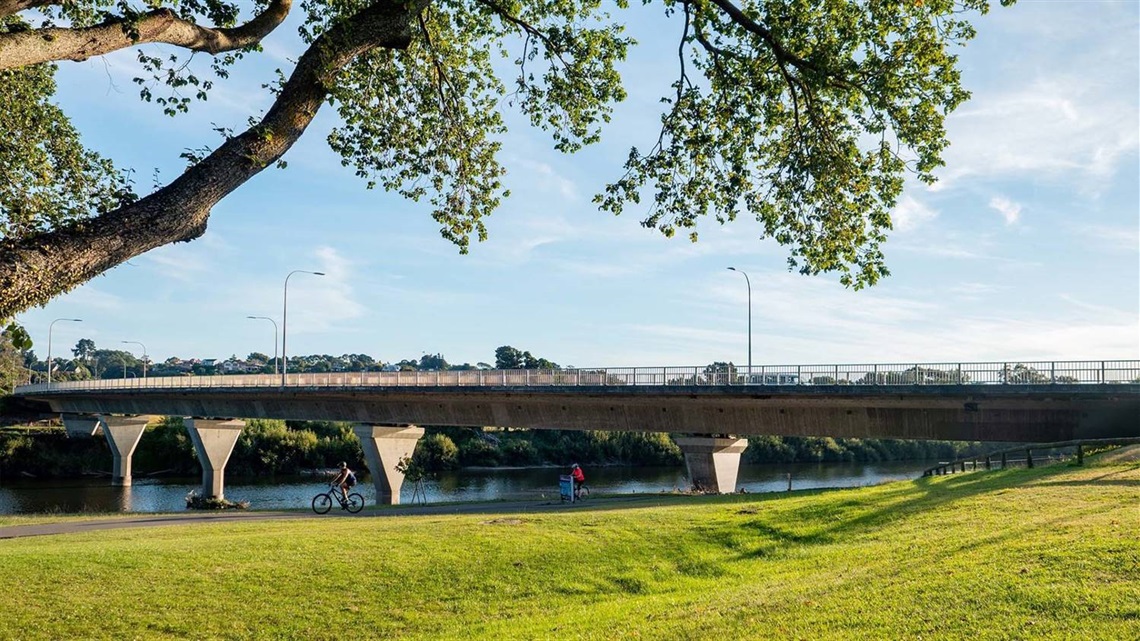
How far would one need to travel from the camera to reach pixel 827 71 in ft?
40.6

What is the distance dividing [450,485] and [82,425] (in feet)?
158

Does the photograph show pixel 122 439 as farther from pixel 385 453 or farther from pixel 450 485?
pixel 385 453

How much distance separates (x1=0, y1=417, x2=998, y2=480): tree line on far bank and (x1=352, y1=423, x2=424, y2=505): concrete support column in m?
32.0

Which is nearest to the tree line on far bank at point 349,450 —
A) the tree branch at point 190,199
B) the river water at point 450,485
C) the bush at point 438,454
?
the bush at point 438,454

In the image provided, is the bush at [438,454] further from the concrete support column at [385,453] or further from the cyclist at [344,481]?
the cyclist at [344,481]

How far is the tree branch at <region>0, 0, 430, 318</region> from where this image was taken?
816 cm

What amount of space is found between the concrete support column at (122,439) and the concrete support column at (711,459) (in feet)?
187

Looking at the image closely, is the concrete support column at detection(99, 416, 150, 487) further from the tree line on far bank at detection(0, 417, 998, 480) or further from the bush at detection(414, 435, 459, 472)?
the bush at detection(414, 435, 459, 472)

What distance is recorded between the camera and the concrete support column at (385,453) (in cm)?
4947

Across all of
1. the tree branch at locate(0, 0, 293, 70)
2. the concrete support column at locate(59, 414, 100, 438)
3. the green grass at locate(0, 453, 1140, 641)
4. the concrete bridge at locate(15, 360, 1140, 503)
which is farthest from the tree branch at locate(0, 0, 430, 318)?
the concrete support column at locate(59, 414, 100, 438)

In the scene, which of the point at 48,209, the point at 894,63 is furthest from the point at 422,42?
the point at 894,63

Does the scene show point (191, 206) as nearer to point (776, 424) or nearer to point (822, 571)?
point (822, 571)

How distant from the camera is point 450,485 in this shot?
68188 millimetres

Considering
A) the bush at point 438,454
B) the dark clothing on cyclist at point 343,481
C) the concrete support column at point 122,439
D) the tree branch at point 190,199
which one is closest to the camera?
the tree branch at point 190,199
